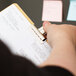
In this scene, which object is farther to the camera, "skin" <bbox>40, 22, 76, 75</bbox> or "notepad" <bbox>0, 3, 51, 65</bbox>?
"notepad" <bbox>0, 3, 51, 65</bbox>

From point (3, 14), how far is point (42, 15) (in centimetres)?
18

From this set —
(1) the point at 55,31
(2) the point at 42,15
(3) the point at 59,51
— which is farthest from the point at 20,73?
(2) the point at 42,15

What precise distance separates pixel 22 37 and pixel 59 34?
0.13 metres

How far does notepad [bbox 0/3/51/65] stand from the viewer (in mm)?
561

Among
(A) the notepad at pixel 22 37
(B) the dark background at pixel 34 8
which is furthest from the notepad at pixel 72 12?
(A) the notepad at pixel 22 37

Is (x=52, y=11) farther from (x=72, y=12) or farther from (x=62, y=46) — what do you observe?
(x=62, y=46)

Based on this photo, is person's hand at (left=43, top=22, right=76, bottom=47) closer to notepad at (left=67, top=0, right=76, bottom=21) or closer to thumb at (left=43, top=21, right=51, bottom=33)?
thumb at (left=43, top=21, right=51, bottom=33)

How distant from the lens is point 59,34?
57 cm

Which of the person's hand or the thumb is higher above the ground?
the person's hand

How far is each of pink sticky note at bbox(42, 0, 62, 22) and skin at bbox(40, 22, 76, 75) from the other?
7cm

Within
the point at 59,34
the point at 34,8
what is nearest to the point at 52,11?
the point at 34,8

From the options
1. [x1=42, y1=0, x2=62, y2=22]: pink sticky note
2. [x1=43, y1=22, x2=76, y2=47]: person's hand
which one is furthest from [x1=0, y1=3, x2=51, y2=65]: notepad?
[x1=42, y1=0, x2=62, y2=22]: pink sticky note

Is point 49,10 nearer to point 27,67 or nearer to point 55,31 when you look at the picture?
point 55,31

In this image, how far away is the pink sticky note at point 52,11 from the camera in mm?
718
